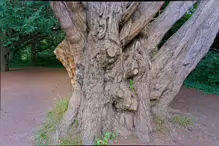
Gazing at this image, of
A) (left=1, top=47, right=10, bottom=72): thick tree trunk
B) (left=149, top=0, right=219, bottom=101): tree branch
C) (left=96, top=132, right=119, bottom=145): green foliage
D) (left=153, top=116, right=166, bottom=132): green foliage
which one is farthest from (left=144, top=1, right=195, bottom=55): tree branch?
(left=1, top=47, right=10, bottom=72): thick tree trunk

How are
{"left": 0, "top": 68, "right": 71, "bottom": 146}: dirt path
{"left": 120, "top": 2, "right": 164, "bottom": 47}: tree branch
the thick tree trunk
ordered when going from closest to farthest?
{"left": 120, "top": 2, "right": 164, "bottom": 47}: tree branch, {"left": 0, "top": 68, "right": 71, "bottom": 146}: dirt path, the thick tree trunk

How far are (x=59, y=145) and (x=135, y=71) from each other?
1432 millimetres

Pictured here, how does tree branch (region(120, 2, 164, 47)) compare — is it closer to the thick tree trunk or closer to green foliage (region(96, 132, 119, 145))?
green foliage (region(96, 132, 119, 145))

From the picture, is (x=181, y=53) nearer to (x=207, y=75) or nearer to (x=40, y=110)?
(x=40, y=110)

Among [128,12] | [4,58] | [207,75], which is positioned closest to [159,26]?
[128,12]

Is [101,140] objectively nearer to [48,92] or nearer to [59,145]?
[59,145]

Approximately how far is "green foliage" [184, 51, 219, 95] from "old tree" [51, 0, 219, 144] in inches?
178

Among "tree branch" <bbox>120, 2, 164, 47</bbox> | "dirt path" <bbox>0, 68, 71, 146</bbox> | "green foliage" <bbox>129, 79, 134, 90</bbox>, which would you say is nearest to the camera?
"tree branch" <bbox>120, 2, 164, 47</bbox>

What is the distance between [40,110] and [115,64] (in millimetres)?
2730

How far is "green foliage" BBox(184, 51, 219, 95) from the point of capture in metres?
6.54

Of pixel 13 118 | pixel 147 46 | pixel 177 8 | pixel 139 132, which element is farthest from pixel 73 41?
pixel 13 118

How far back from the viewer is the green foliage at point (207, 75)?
654 cm

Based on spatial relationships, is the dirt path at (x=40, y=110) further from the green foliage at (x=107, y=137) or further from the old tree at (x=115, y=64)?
the green foliage at (x=107, y=137)

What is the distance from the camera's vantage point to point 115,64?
2324 millimetres
